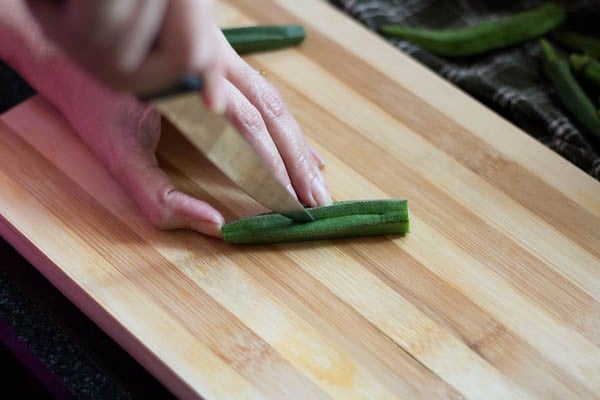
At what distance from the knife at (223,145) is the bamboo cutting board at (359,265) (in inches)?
5.1

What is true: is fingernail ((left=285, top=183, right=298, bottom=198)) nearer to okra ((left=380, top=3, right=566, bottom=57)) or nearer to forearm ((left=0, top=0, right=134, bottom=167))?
forearm ((left=0, top=0, right=134, bottom=167))

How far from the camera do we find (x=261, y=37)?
7.46ft

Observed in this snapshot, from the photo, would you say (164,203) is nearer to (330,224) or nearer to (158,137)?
(158,137)

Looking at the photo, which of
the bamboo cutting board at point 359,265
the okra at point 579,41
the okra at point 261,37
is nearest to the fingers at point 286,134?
the bamboo cutting board at point 359,265

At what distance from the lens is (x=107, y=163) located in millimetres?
1913

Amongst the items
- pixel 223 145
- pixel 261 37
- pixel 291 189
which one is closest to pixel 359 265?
pixel 291 189

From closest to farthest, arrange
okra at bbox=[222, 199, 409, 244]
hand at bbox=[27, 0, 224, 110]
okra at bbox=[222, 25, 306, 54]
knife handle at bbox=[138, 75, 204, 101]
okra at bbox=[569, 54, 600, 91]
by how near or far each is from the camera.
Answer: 1. hand at bbox=[27, 0, 224, 110]
2. knife handle at bbox=[138, 75, 204, 101]
3. okra at bbox=[222, 199, 409, 244]
4. okra at bbox=[222, 25, 306, 54]
5. okra at bbox=[569, 54, 600, 91]

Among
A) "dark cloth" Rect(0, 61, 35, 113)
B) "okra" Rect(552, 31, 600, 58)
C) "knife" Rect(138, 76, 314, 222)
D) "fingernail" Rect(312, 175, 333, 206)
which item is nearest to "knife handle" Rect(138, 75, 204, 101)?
"knife" Rect(138, 76, 314, 222)

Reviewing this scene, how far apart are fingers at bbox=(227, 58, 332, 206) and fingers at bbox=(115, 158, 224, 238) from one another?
0.22 metres

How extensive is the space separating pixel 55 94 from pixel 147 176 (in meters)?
0.37

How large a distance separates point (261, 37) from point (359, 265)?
822 millimetres

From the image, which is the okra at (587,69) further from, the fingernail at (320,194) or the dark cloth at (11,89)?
the dark cloth at (11,89)

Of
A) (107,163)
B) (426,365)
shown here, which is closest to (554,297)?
(426,365)

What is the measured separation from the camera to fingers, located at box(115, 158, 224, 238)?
71.0 inches
